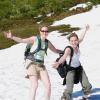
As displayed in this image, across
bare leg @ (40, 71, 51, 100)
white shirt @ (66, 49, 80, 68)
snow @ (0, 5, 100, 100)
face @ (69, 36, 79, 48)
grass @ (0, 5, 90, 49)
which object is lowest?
grass @ (0, 5, 90, 49)

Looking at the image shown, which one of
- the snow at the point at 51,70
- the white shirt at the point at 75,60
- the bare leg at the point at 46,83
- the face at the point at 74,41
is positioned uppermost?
the face at the point at 74,41

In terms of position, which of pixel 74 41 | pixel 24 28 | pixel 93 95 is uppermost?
pixel 74 41

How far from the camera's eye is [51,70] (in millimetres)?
24109

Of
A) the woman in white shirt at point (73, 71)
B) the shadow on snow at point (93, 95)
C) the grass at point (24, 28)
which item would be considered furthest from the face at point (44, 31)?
the grass at point (24, 28)

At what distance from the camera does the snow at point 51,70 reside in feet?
60.1

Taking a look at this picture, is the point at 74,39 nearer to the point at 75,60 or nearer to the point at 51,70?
the point at 75,60

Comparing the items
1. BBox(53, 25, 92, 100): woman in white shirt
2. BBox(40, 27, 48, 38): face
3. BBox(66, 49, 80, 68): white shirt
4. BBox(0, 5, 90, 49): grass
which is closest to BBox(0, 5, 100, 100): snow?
BBox(53, 25, 92, 100): woman in white shirt

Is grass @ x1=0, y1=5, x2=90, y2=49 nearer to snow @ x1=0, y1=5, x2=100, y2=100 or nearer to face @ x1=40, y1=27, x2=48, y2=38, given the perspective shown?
snow @ x1=0, y1=5, x2=100, y2=100

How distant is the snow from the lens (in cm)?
1832

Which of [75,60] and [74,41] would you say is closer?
[74,41]

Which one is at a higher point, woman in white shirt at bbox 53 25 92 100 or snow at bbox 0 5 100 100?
woman in white shirt at bbox 53 25 92 100

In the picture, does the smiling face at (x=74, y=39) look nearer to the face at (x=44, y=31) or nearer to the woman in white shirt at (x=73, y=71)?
the woman in white shirt at (x=73, y=71)

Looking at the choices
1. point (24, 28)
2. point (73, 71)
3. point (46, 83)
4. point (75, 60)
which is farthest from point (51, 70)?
point (24, 28)

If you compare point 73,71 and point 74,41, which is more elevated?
point 74,41
